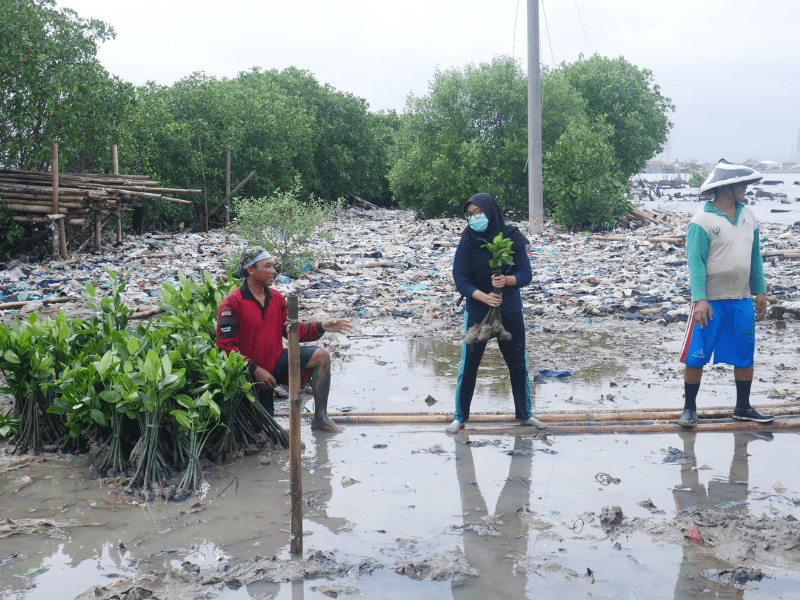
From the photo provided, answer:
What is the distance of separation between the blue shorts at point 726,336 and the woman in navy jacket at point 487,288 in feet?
3.84

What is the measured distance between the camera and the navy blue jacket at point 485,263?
473 cm

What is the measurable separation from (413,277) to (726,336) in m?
7.74

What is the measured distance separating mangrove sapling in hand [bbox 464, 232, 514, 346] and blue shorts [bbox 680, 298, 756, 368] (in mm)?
1298

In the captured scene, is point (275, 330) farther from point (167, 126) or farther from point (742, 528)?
point (167, 126)

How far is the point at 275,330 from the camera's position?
4.91 metres

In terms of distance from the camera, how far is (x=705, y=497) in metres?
3.84

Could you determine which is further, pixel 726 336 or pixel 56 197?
pixel 56 197

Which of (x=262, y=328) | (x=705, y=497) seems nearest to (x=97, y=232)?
(x=262, y=328)

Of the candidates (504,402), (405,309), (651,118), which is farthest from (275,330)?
(651,118)

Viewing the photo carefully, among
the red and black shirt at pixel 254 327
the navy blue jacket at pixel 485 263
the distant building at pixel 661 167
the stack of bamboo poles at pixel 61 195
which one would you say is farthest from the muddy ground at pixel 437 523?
the distant building at pixel 661 167

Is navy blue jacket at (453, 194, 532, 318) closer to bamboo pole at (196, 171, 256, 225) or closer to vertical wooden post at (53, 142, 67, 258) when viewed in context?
vertical wooden post at (53, 142, 67, 258)

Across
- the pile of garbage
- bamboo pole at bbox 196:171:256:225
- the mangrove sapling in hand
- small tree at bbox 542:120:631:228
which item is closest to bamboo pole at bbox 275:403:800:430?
the mangrove sapling in hand

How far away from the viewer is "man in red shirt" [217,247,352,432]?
466cm

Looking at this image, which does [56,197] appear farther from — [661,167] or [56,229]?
[661,167]
